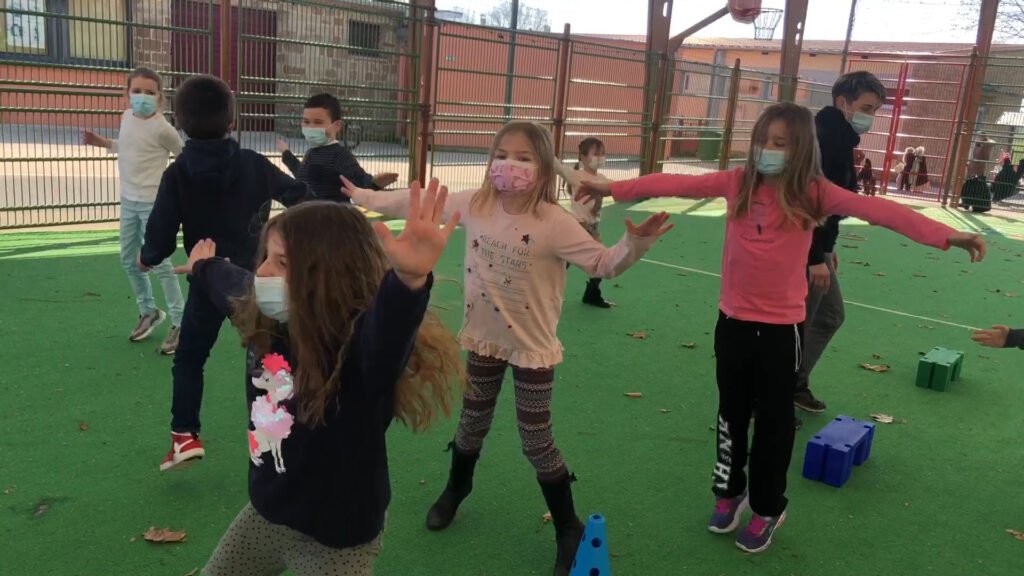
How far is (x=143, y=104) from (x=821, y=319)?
4.64 m

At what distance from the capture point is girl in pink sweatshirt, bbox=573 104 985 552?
347cm

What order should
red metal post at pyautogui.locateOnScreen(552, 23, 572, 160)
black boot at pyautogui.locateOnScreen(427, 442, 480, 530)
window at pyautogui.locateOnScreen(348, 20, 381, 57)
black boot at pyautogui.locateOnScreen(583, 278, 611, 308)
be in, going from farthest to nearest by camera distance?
red metal post at pyautogui.locateOnScreen(552, 23, 572, 160)
window at pyautogui.locateOnScreen(348, 20, 381, 57)
black boot at pyautogui.locateOnScreen(583, 278, 611, 308)
black boot at pyautogui.locateOnScreen(427, 442, 480, 530)

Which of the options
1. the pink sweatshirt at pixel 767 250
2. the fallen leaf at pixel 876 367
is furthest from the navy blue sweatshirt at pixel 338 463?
the fallen leaf at pixel 876 367

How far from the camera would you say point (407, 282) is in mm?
1830

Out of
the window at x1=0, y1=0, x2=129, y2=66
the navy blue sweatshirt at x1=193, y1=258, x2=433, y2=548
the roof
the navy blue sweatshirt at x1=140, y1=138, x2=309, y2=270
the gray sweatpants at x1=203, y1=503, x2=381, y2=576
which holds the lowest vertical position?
the gray sweatpants at x1=203, y1=503, x2=381, y2=576

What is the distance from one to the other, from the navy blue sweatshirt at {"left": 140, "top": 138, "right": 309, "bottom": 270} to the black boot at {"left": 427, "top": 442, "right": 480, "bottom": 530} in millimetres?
1383

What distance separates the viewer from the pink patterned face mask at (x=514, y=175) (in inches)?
129

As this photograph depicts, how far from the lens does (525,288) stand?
3322mm

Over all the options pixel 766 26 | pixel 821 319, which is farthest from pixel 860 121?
pixel 766 26

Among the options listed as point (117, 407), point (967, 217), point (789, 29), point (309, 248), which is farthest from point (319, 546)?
point (789, 29)

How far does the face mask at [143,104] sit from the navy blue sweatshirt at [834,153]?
14.0 feet

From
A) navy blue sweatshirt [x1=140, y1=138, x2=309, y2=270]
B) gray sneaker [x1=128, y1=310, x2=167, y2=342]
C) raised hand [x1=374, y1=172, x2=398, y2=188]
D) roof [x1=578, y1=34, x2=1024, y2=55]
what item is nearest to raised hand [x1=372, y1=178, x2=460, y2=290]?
navy blue sweatshirt [x1=140, y1=138, x2=309, y2=270]

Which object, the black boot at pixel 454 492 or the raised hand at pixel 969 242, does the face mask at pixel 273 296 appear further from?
the raised hand at pixel 969 242

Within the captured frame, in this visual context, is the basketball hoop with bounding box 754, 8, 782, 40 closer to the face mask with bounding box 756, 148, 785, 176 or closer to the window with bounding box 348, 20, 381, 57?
the window with bounding box 348, 20, 381, 57
